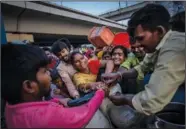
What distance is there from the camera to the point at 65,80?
1.46 metres

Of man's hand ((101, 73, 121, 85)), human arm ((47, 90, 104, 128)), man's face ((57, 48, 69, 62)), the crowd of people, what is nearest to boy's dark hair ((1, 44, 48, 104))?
the crowd of people

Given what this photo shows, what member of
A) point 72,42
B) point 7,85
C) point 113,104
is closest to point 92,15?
point 72,42

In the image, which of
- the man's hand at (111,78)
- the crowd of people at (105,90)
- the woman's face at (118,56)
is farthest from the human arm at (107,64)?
the crowd of people at (105,90)

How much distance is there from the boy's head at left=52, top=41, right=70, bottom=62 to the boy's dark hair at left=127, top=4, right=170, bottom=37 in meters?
0.52

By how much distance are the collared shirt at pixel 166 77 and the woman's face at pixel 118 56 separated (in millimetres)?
651

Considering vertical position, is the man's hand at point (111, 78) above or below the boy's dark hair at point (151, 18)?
below

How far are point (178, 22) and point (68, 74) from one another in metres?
0.76

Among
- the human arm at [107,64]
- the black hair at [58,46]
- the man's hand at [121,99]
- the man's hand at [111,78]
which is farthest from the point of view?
the human arm at [107,64]

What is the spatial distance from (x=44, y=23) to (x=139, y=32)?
0.63 m

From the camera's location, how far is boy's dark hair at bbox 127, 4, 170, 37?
88 centimetres

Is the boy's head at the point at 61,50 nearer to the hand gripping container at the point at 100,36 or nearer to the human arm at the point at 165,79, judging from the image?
the hand gripping container at the point at 100,36

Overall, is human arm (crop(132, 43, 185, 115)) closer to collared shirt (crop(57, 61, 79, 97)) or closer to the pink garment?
the pink garment

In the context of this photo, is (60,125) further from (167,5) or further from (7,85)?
(167,5)

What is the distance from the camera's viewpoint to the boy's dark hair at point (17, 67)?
2.67 ft
